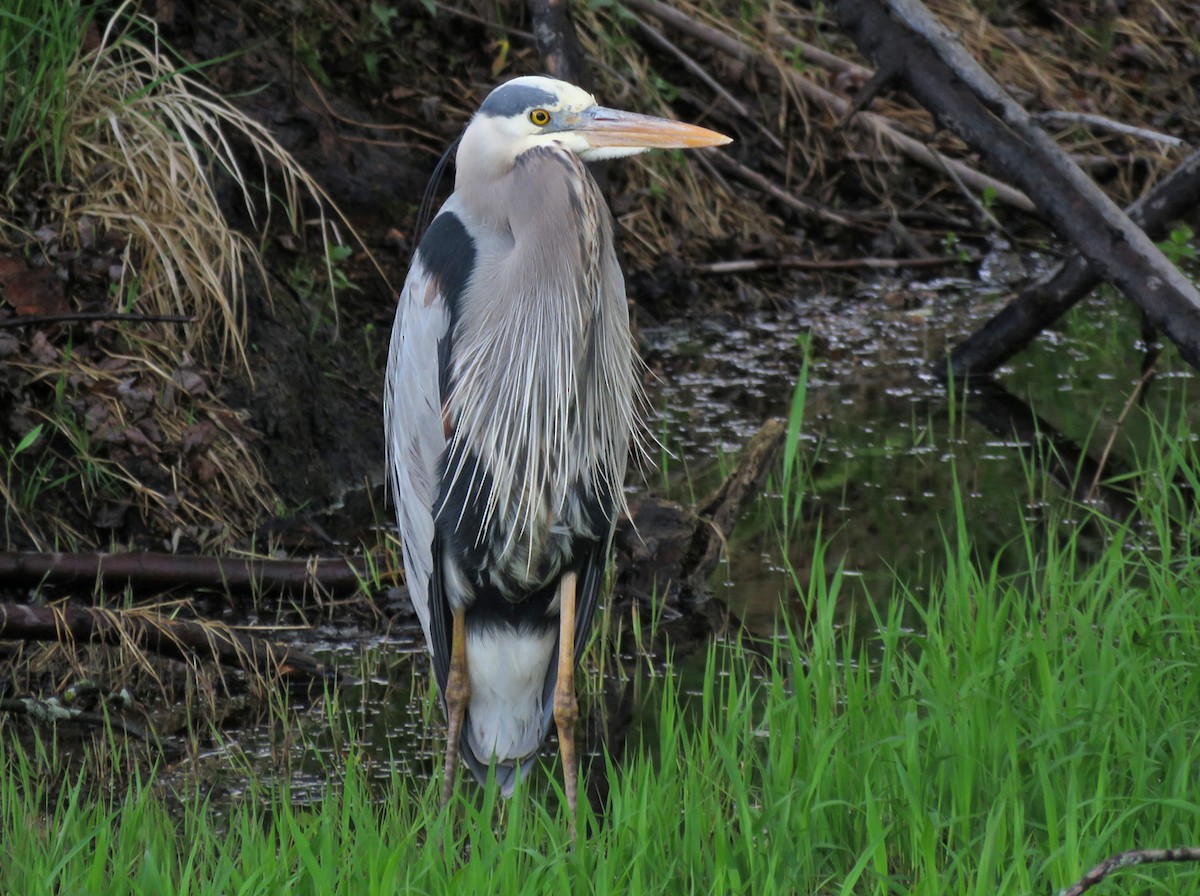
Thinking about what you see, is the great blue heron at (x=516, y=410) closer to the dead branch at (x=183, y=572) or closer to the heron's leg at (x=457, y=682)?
the heron's leg at (x=457, y=682)

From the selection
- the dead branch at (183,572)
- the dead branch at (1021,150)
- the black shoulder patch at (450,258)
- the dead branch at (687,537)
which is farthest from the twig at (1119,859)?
the dead branch at (183,572)

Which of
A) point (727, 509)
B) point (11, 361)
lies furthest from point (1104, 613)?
point (11, 361)

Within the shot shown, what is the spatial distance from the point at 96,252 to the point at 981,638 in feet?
10.4

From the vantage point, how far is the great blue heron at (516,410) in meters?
3.46

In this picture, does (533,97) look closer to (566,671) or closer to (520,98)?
(520,98)

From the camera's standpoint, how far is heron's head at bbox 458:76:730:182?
344cm

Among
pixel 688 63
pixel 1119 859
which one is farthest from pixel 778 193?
pixel 1119 859

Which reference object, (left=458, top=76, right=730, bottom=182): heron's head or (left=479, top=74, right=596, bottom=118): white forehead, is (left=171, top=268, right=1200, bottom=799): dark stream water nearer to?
(left=458, top=76, right=730, bottom=182): heron's head

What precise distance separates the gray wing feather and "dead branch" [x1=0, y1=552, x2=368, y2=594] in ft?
2.38

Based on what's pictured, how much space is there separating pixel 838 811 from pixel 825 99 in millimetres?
5941

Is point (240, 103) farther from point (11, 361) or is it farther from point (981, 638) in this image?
point (981, 638)

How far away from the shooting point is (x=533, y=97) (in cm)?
343

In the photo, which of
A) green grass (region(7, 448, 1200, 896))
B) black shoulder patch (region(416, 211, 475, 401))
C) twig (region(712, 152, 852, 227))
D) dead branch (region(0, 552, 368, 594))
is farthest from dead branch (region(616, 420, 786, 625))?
twig (region(712, 152, 852, 227))

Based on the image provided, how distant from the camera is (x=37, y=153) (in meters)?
5.21
